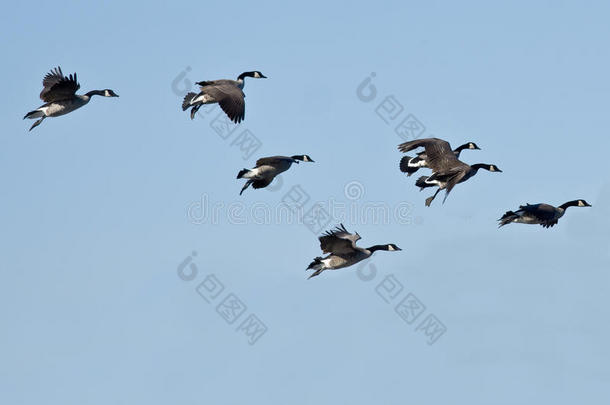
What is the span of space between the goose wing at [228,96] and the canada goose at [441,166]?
4.63 meters

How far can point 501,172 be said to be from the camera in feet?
98.7

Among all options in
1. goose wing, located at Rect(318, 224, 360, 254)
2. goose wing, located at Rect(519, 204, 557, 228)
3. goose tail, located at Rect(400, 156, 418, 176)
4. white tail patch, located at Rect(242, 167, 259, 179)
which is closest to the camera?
goose wing, located at Rect(318, 224, 360, 254)

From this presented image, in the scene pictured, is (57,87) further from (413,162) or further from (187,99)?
(413,162)

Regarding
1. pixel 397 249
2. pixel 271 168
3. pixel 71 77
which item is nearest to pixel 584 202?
pixel 397 249

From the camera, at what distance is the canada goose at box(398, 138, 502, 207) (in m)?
27.7

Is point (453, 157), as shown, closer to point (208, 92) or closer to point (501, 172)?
point (501, 172)

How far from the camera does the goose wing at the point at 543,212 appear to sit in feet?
93.2

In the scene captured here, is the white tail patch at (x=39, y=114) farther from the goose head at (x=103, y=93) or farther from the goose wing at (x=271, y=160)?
the goose wing at (x=271, y=160)

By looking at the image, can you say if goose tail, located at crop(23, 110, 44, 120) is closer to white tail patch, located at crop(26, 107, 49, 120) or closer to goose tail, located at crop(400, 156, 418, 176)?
white tail patch, located at crop(26, 107, 49, 120)

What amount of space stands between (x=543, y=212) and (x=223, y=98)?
8419mm

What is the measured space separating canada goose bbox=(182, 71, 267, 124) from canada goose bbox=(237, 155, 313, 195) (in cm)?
152

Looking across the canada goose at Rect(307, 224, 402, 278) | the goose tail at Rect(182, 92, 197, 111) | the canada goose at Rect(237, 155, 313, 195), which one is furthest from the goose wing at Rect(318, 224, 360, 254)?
the goose tail at Rect(182, 92, 197, 111)

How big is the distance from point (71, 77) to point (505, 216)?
11201 millimetres

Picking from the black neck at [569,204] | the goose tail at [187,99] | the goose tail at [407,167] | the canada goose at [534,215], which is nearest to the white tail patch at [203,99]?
the goose tail at [187,99]
